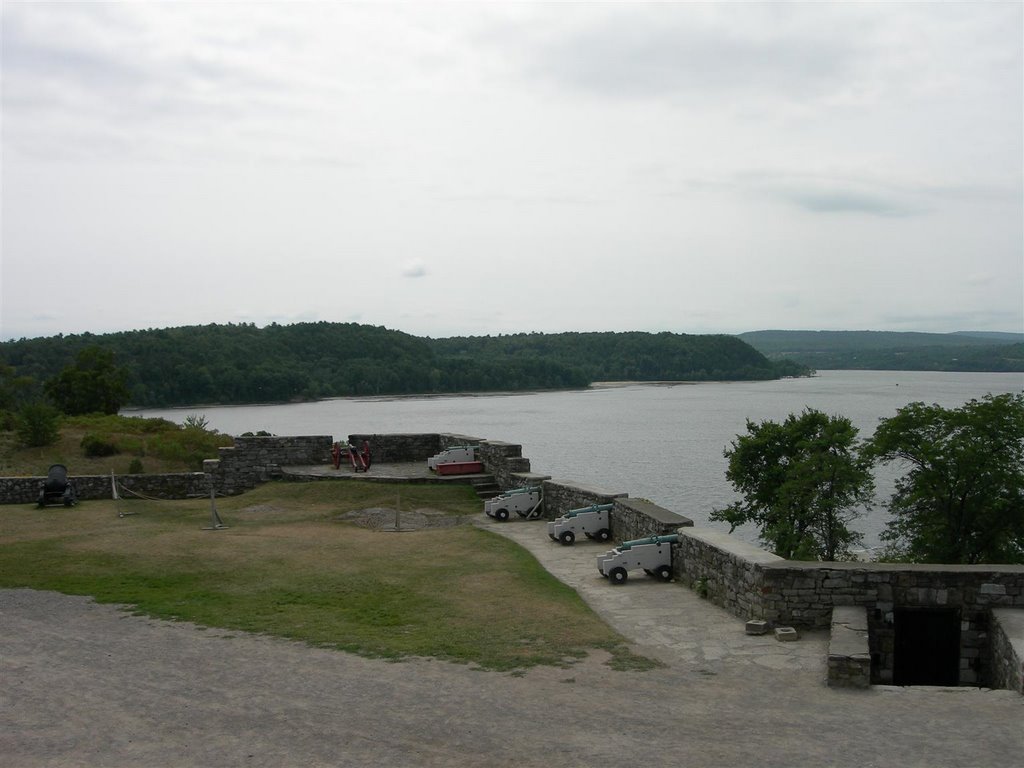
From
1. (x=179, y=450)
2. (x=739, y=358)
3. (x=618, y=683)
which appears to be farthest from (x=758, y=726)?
(x=739, y=358)

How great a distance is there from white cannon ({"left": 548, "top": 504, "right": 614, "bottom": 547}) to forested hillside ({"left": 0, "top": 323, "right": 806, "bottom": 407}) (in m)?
70.9

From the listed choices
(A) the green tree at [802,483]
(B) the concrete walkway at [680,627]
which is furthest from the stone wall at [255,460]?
(A) the green tree at [802,483]

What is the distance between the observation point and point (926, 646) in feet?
30.5

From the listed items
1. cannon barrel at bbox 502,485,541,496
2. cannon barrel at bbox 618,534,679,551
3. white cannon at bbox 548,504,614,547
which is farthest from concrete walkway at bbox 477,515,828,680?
cannon barrel at bbox 502,485,541,496

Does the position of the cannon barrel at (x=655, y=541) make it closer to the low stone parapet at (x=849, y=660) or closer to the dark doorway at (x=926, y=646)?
the dark doorway at (x=926, y=646)

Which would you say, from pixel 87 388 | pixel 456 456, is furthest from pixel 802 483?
pixel 87 388

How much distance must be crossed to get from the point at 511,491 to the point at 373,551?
4.38 metres

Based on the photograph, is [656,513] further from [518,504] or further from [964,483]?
[964,483]

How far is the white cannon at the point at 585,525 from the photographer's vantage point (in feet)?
48.7

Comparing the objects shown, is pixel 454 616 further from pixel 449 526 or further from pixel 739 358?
pixel 739 358

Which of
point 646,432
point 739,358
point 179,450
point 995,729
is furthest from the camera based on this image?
point 739,358

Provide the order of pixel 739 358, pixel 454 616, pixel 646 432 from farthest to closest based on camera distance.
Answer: pixel 739 358
pixel 646 432
pixel 454 616

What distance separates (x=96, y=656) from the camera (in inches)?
333

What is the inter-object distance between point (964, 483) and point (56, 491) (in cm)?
2191
